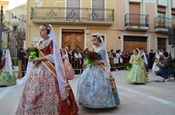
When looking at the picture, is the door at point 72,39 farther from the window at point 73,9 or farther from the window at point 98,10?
the window at point 98,10

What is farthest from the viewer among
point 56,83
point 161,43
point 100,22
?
point 161,43

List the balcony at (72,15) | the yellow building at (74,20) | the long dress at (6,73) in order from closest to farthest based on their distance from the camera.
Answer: the long dress at (6,73)
the balcony at (72,15)
the yellow building at (74,20)

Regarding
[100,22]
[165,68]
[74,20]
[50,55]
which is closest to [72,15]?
[74,20]

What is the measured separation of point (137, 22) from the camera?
1978 cm

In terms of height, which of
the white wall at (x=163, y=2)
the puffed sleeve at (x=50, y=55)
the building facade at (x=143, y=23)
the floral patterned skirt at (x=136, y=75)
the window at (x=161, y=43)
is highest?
the white wall at (x=163, y=2)

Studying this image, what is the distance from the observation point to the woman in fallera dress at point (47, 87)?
381 cm

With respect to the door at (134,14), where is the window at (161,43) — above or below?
below

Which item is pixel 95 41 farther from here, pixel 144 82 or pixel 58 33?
pixel 58 33

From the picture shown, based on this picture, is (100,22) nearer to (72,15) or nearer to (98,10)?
(98,10)

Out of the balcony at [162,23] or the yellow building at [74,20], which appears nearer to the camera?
the yellow building at [74,20]

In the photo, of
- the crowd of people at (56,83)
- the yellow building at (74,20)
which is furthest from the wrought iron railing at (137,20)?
the crowd of people at (56,83)

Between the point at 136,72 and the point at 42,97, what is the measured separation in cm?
646

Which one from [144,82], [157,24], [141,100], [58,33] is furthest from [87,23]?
[141,100]

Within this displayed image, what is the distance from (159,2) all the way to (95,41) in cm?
1763
